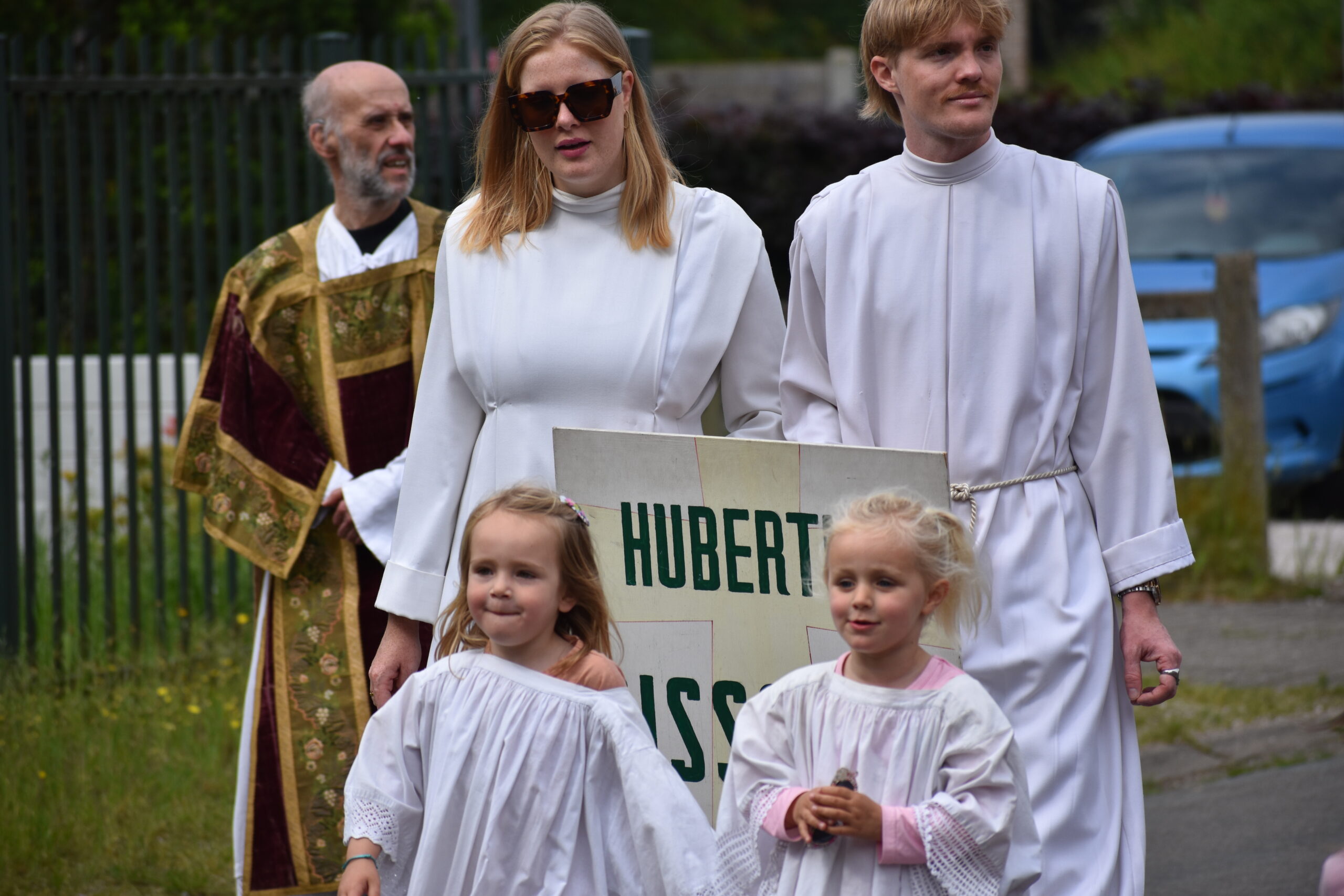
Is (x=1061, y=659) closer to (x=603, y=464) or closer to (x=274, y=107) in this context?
(x=603, y=464)

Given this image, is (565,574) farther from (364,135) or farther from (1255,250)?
(1255,250)

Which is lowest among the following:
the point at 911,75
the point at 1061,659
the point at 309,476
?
the point at 1061,659

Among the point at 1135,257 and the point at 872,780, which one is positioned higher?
the point at 1135,257

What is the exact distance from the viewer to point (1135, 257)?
32.7 ft

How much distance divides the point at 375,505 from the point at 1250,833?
9.21ft

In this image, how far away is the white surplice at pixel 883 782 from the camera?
2.67 m

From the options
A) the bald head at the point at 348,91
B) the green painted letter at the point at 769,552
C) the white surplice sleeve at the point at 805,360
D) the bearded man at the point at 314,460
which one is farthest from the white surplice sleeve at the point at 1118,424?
the bald head at the point at 348,91

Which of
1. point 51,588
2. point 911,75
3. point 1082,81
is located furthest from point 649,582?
point 1082,81

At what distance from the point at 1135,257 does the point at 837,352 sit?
23.1 feet

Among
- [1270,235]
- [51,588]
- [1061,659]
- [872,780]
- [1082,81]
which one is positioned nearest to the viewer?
[872,780]

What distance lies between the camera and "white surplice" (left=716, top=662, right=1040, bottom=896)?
8.76 feet

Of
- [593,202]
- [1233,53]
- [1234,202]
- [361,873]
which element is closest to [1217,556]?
[1234,202]

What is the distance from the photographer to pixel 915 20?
3.20 metres

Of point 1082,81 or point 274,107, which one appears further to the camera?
point 1082,81
